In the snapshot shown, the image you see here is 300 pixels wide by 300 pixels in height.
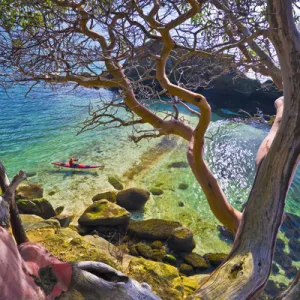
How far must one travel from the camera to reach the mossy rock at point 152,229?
24.9 ft

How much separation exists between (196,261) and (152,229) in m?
1.47

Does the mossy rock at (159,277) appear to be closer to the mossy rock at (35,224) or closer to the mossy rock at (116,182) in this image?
the mossy rock at (35,224)

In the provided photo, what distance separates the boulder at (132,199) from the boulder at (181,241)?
6.12 feet

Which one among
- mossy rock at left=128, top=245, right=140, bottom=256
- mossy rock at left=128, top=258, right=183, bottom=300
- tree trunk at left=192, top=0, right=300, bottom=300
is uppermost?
tree trunk at left=192, top=0, right=300, bottom=300

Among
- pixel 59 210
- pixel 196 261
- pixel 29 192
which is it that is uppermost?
pixel 196 261

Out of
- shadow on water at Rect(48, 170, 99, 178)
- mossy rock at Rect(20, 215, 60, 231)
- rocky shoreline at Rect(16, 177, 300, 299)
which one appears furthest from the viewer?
shadow on water at Rect(48, 170, 99, 178)

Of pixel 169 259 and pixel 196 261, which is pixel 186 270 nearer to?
pixel 196 261

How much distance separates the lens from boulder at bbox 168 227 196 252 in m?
7.25

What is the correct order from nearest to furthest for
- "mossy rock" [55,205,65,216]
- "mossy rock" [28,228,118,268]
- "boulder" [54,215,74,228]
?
1. "mossy rock" [28,228,118,268]
2. "boulder" [54,215,74,228]
3. "mossy rock" [55,205,65,216]

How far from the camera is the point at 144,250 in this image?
695 centimetres

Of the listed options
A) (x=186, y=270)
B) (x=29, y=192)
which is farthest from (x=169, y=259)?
(x=29, y=192)

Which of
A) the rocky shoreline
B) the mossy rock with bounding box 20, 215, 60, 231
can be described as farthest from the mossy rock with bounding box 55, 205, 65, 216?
the mossy rock with bounding box 20, 215, 60, 231

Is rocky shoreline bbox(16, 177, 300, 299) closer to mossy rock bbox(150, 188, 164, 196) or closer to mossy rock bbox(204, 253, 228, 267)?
mossy rock bbox(204, 253, 228, 267)

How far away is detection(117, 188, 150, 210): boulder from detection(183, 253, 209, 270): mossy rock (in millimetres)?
2481
